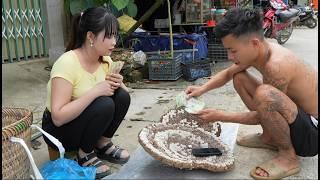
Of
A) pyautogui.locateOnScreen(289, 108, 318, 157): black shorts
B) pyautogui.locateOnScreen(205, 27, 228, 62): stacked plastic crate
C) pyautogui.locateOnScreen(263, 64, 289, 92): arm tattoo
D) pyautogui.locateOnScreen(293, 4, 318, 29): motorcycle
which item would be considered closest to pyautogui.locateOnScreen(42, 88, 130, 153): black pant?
pyautogui.locateOnScreen(263, 64, 289, 92): arm tattoo

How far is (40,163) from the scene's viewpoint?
101 inches

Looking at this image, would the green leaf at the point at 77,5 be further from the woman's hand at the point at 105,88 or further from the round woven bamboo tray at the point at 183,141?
the woman's hand at the point at 105,88

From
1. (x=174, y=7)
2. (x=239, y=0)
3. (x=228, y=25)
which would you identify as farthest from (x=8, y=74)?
(x=239, y=0)

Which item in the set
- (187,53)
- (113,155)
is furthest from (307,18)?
(113,155)

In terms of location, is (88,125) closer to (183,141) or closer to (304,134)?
(183,141)

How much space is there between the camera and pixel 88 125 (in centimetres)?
227

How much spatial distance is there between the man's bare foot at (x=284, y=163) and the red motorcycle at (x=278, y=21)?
5965 millimetres

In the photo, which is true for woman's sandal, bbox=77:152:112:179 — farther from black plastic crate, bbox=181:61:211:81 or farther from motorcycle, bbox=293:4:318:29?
motorcycle, bbox=293:4:318:29

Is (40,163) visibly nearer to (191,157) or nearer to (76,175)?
(76,175)

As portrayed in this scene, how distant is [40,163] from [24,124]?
25.0 inches

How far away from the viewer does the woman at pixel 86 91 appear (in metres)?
2.19

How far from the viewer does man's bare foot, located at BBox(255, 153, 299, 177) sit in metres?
2.32

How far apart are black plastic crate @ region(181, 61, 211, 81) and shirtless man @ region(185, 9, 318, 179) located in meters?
2.55

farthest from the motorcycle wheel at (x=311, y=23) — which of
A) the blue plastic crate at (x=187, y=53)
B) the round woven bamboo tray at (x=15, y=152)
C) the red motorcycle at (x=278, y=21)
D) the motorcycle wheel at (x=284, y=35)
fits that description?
the round woven bamboo tray at (x=15, y=152)
